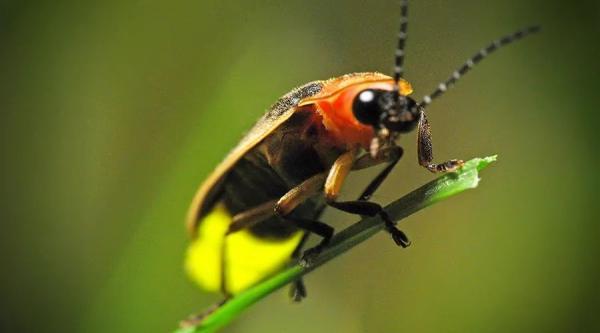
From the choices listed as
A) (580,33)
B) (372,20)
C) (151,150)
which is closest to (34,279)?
(151,150)

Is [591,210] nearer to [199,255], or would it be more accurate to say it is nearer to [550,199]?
[550,199]

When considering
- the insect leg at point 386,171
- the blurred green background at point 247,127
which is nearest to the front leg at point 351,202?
the insect leg at point 386,171

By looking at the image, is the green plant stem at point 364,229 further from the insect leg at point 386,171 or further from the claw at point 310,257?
the insect leg at point 386,171

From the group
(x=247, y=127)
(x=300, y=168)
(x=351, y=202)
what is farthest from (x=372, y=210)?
(x=247, y=127)

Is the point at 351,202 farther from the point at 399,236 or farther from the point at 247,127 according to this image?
the point at 247,127

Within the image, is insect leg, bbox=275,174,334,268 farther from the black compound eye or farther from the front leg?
the black compound eye

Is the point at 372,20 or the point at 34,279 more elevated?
the point at 372,20
